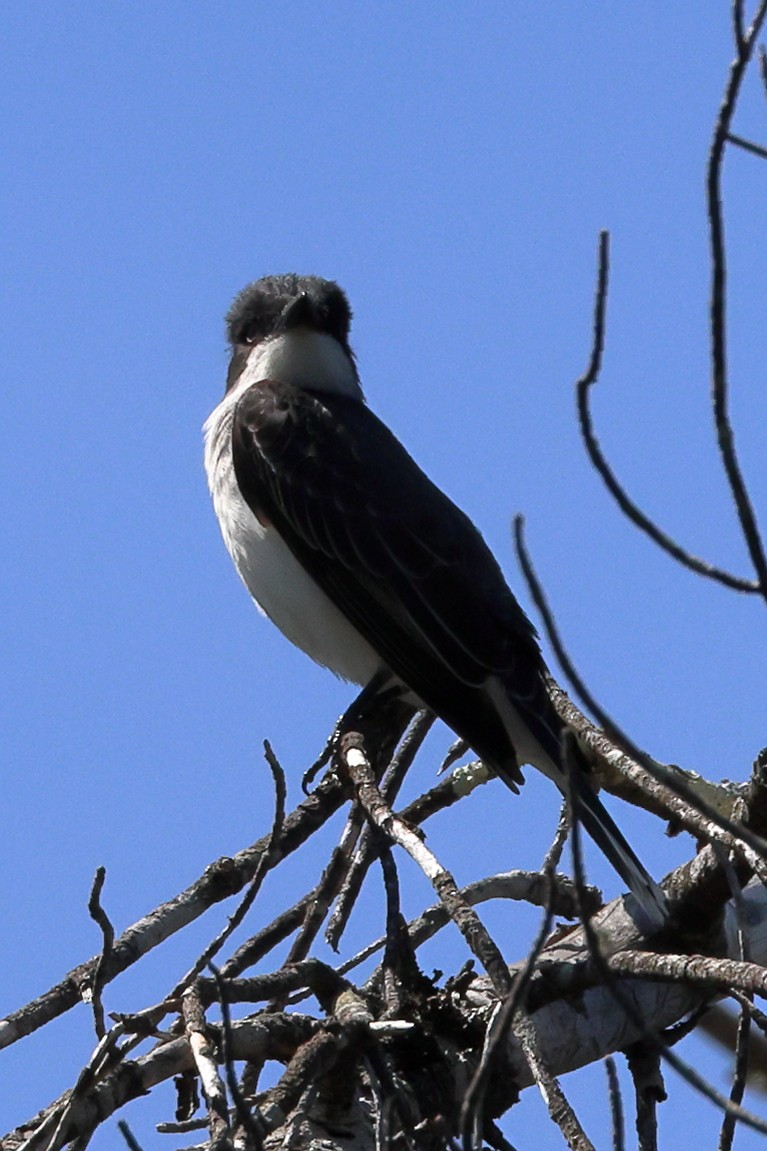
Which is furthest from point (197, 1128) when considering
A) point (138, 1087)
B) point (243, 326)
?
point (243, 326)

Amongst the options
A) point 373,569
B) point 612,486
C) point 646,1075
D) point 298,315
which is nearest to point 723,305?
point 612,486

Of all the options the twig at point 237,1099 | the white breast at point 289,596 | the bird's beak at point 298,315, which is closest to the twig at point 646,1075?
the twig at point 237,1099

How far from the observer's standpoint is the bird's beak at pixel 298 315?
26.8 feet

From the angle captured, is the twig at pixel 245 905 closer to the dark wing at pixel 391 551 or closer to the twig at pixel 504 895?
the twig at pixel 504 895

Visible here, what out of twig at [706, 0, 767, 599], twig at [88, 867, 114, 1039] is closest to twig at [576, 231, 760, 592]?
twig at [706, 0, 767, 599]

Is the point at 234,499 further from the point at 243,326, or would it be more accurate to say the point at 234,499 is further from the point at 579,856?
the point at 579,856

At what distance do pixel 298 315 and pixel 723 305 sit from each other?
18.9 ft

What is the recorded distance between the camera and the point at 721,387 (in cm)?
260

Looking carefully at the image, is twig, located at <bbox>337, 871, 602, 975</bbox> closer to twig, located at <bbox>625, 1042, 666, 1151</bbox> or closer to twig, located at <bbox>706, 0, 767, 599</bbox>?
twig, located at <bbox>625, 1042, 666, 1151</bbox>

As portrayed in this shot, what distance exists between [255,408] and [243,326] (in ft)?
4.03

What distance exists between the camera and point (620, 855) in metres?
5.33

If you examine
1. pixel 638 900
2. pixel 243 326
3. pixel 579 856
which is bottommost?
pixel 579 856

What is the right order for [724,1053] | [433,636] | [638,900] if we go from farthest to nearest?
[433,636], [724,1053], [638,900]

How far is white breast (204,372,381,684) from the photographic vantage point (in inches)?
276
